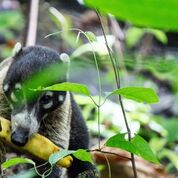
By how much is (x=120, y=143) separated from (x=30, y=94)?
0.79 m

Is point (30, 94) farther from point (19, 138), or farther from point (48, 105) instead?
point (48, 105)

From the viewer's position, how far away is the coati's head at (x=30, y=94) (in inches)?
88.4

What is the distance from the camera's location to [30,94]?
2.18m

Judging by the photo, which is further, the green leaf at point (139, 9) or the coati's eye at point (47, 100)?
the coati's eye at point (47, 100)

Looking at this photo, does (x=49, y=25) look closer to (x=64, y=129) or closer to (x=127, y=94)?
(x=64, y=129)

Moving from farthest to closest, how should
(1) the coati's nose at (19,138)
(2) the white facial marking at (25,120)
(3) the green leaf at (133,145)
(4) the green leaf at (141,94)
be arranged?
(2) the white facial marking at (25,120)
(1) the coati's nose at (19,138)
(3) the green leaf at (133,145)
(4) the green leaf at (141,94)

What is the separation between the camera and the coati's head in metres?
2.24

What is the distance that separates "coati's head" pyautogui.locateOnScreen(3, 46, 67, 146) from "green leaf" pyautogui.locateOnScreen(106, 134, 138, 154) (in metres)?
0.69

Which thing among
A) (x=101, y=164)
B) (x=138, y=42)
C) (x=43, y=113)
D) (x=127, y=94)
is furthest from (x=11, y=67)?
(x=138, y=42)

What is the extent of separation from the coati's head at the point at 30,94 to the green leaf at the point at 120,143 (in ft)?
2.25

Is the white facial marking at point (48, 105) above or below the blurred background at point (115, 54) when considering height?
above

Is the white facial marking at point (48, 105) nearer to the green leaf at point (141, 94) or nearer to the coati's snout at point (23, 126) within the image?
the coati's snout at point (23, 126)

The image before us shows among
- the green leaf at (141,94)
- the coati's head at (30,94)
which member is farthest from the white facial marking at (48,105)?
the green leaf at (141,94)

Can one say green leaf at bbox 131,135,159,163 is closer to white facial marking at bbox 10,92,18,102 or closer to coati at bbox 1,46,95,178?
coati at bbox 1,46,95,178
